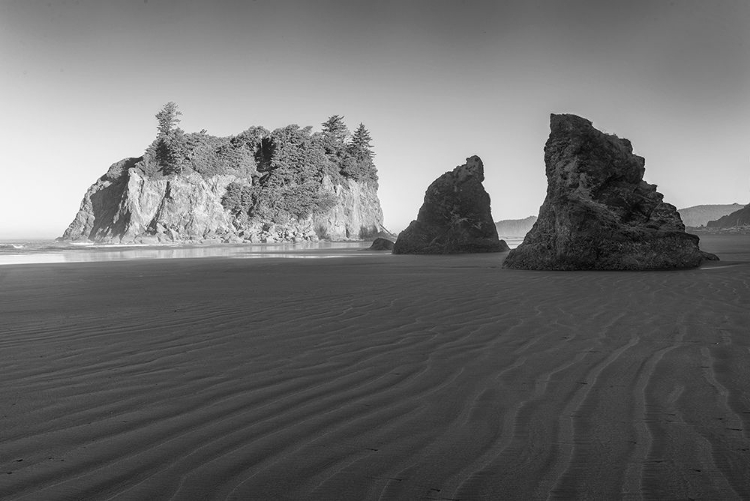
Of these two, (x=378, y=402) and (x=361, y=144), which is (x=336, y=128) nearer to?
(x=361, y=144)

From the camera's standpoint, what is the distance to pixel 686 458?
6.63 ft

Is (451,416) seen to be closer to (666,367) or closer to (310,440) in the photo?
(310,440)

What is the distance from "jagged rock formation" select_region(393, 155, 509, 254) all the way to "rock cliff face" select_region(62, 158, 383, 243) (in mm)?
36328

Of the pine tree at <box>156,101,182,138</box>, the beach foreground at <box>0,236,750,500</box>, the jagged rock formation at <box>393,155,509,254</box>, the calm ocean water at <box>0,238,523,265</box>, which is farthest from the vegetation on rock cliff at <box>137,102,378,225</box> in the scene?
the beach foreground at <box>0,236,750,500</box>

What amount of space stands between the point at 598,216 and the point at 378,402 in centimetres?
931

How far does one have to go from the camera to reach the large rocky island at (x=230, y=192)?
58.3 meters

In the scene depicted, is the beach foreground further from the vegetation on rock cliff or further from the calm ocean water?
the vegetation on rock cliff

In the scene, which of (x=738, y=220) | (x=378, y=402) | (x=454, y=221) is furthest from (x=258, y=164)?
(x=378, y=402)

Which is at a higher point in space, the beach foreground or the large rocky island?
the large rocky island

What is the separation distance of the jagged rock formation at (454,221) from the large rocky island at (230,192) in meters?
36.4

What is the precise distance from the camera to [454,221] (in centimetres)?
2097

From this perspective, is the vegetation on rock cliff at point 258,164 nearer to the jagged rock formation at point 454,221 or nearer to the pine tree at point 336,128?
the pine tree at point 336,128

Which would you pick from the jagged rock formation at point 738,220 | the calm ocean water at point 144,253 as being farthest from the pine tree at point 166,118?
the jagged rock formation at point 738,220

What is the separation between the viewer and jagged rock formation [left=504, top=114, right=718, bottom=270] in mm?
10422
